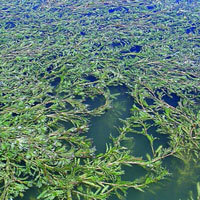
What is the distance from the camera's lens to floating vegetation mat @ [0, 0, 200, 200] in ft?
9.25

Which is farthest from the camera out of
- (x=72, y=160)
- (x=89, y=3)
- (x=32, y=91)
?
(x=89, y=3)

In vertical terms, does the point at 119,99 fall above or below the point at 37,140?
below

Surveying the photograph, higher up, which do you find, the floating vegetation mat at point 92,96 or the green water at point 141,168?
the floating vegetation mat at point 92,96

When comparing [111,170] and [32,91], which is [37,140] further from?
[32,91]

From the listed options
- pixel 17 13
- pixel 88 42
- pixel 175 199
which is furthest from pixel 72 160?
pixel 17 13

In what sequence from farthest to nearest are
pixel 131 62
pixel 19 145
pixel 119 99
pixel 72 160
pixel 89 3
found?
pixel 89 3
pixel 131 62
pixel 119 99
pixel 72 160
pixel 19 145

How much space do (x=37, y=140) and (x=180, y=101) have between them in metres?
2.32

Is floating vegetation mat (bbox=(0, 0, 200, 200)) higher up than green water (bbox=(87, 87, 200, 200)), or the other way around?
floating vegetation mat (bbox=(0, 0, 200, 200))

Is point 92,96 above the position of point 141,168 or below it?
above

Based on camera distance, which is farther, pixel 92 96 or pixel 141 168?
pixel 92 96

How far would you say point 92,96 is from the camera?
4.13m

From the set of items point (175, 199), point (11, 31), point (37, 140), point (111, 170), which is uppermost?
point (11, 31)

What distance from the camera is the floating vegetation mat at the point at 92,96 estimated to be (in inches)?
111

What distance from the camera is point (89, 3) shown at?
7.11m
